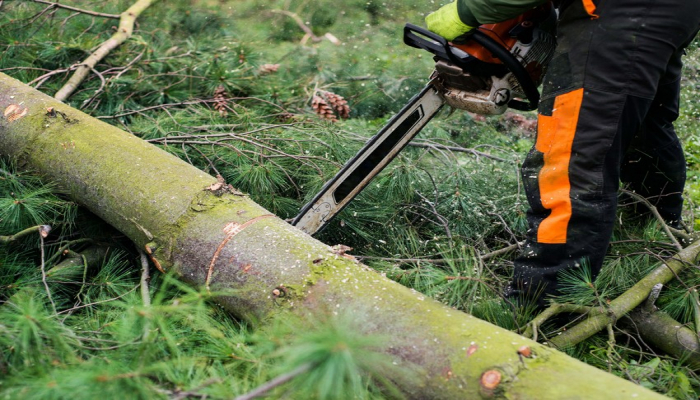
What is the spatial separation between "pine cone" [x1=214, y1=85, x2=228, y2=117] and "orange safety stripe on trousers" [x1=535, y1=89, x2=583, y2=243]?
1710 millimetres

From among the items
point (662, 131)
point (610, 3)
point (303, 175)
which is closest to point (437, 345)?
point (610, 3)

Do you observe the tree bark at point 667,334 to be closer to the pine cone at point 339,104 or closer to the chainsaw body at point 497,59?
the chainsaw body at point 497,59

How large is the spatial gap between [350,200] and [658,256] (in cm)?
110

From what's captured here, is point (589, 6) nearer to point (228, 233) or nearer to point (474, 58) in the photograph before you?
point (474, 58)

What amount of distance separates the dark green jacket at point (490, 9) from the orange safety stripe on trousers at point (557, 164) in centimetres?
30

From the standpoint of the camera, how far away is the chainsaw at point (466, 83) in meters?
2.02

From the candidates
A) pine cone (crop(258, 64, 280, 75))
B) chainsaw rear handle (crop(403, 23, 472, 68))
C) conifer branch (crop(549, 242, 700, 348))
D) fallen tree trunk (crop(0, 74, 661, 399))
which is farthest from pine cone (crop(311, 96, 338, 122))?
conifer branch (crop(549, 242, 700, 348))

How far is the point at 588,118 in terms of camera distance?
5.97 ft

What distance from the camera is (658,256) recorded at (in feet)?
6.53

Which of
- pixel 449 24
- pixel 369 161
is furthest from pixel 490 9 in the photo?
pixel 369 161

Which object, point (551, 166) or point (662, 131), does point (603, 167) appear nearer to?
point (551, 166)

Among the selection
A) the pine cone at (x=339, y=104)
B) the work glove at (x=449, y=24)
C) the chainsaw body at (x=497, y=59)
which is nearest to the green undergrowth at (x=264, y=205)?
the pine cone at (x=339, y=104)

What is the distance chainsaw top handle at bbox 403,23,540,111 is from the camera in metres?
1.99

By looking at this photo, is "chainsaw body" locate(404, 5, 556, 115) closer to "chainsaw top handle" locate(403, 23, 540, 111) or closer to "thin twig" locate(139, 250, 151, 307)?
"chainsaw top handle" locate(403, 23, 540, 111)
